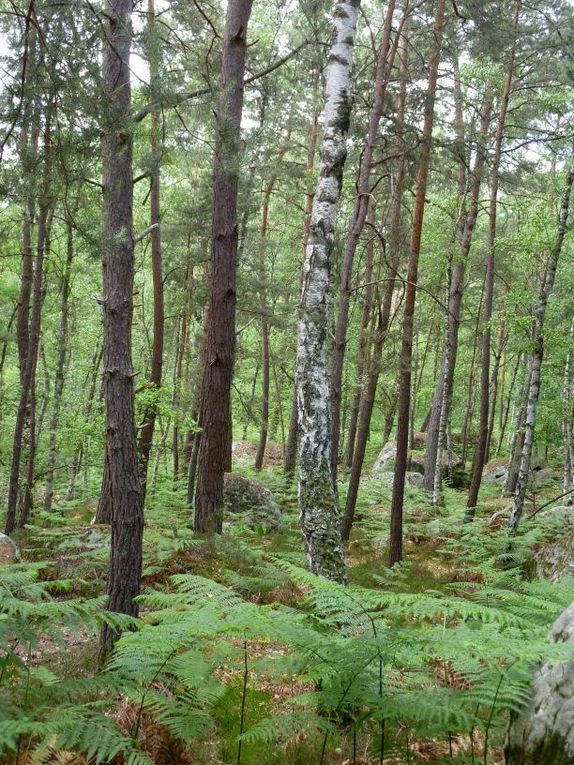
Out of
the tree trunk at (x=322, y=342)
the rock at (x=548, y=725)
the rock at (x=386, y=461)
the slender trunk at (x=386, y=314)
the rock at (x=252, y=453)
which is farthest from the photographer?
the rock at (x=252, y=453)

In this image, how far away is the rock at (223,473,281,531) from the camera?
11.9 m

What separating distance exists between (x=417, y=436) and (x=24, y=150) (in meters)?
25.5

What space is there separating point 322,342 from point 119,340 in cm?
201

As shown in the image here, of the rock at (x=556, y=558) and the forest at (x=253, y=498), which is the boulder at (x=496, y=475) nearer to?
the forest at (x=253, y=498)

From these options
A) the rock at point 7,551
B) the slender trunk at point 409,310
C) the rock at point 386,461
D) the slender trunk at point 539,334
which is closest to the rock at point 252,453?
the rock at point 386,461

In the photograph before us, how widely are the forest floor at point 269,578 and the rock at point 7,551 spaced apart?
247 millimetres

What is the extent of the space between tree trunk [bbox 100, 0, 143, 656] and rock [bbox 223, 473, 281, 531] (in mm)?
7084

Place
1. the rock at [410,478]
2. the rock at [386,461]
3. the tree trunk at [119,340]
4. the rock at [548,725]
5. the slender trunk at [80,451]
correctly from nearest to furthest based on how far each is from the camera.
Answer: the rock at [548,725] → the tree trunk at [119,340] → the slender trunk at [80,451] → the rock at [410,478] → the rock at [386,461]

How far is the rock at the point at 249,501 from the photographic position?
1185 cm

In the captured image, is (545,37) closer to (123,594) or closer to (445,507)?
(445,507)

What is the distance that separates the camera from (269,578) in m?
6.71

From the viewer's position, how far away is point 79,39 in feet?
13.4

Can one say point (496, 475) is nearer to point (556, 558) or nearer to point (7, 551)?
point (556, 558)

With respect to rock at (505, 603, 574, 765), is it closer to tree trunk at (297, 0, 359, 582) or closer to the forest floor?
the forest floor
